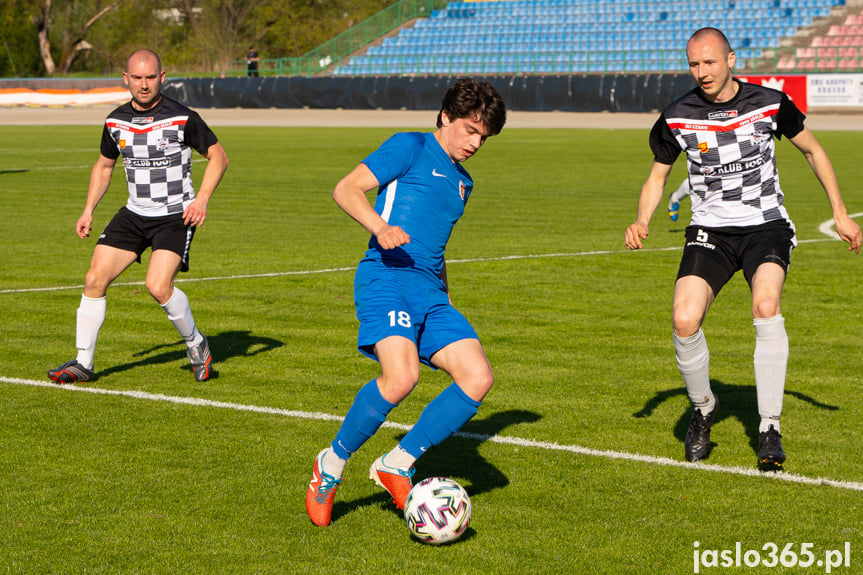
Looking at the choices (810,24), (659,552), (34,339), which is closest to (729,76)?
(659,552)

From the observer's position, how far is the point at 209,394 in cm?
709

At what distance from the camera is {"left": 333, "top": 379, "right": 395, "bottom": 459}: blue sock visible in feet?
15.4

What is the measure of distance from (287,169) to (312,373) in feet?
57.0

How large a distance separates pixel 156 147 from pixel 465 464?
11.0 ft

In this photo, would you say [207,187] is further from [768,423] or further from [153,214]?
[768,423]

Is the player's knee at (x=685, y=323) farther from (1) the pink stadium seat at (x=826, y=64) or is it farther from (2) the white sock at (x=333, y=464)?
(1) the pink stadium seat at (x=826, y=64)

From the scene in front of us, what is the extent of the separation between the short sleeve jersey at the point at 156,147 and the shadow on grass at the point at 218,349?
1.17 metres

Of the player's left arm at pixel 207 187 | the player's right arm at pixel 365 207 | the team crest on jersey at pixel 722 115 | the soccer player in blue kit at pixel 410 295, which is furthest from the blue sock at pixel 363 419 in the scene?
the player's left arm at pixel 207 187

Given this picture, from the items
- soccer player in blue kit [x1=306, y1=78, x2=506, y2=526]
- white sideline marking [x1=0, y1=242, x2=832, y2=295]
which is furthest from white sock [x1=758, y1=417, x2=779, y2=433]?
white sideline marking [x1=0, y1=242, x2=832, y2=295]

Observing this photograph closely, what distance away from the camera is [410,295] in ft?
16.0

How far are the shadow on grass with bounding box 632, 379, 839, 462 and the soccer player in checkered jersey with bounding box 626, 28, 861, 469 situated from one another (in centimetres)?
43

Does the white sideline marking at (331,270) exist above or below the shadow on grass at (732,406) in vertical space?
below

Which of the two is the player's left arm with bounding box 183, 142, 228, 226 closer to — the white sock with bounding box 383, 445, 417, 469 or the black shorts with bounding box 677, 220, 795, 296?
the white sock with bounding box 383, 445, 417, 469

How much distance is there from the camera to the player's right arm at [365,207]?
14.8 ft
